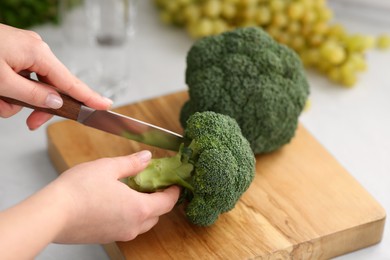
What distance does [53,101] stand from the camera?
1.12 meters

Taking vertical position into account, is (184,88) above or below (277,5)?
below

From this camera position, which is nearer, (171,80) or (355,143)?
(355,143)

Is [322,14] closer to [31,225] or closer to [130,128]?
[130,128]

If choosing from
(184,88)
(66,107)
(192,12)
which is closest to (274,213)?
(66,107)

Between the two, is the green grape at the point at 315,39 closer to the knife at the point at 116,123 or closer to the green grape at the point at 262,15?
the green grape at the point at 262,15

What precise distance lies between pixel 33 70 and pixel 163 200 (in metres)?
0.30

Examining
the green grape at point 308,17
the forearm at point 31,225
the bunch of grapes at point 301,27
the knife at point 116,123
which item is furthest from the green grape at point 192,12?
the forearm at point 31,225

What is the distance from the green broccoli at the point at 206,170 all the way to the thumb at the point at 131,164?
0.03 metres

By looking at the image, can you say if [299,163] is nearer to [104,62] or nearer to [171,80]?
[171,80]

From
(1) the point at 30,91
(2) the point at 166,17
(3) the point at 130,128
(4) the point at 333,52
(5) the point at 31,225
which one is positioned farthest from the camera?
(2) the point at 166,17

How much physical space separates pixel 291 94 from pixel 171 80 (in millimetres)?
416

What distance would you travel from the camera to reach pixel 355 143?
1.50m

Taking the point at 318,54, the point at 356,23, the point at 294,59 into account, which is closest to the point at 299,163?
the point at 294,59

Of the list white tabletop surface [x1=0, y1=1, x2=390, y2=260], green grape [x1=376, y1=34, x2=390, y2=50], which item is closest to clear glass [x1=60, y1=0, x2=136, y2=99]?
white tabletop surface [x1=0, y1=1, x2=390, y2=260]
